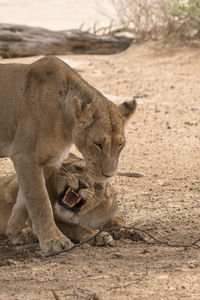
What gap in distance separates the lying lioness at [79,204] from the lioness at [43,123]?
0.29 metres

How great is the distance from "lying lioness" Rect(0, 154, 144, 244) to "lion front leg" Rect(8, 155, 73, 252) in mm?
366

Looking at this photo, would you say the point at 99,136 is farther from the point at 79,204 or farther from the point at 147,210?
the point at 147,210

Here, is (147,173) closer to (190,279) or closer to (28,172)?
(28,172)

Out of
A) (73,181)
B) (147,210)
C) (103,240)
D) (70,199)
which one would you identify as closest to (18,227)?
(70,199)

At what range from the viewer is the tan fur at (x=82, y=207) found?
215 inches

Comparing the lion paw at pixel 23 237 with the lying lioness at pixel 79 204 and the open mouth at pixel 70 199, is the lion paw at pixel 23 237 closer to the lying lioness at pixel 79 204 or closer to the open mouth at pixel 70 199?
the lying lioness at pixel 79 204

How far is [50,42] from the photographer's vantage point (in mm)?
15031

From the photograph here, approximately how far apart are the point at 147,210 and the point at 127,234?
2.85 ft

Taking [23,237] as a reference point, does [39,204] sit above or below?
above

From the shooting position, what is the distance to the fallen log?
14.4 meters

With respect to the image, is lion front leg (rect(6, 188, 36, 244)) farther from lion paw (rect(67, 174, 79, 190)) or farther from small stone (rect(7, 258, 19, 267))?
small stone (rect(7, 258, 19, 267))

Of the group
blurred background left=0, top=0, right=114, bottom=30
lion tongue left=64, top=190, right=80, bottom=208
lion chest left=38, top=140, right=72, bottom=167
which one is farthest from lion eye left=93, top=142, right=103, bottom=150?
blurred background left=0, top=0, right=114, bottom=30

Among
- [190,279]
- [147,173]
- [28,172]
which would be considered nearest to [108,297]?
[190,279]

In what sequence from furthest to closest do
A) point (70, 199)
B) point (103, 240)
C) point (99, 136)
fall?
point (70, 199), point (103, 240), point (99, 136)
